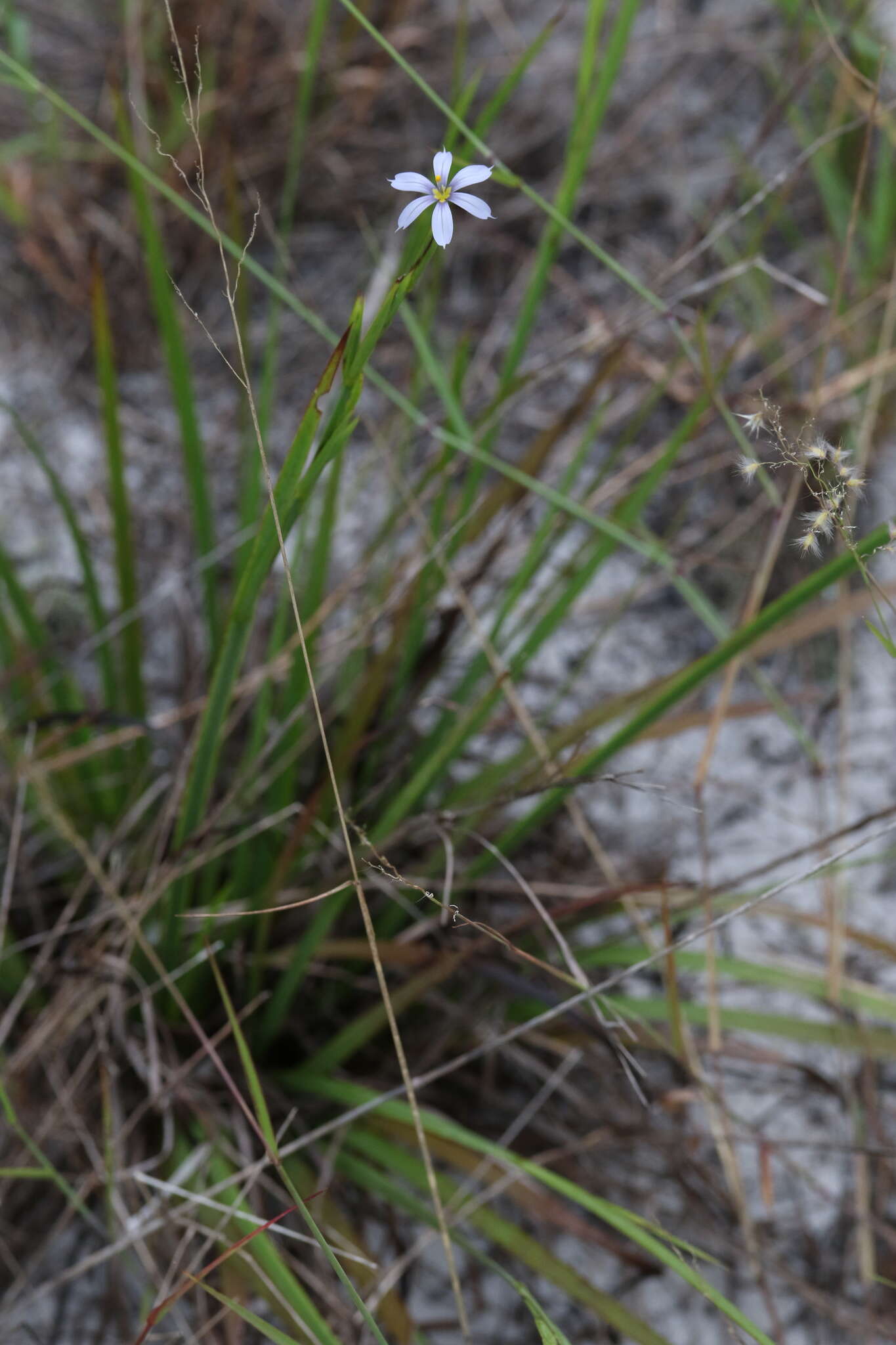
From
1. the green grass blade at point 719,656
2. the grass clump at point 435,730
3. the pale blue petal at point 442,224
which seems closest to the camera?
the pale blue petal at point 442,224

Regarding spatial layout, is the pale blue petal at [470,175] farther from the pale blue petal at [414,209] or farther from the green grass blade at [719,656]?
the green grass blade at [719,656]

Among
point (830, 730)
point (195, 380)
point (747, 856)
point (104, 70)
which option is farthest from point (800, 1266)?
point (104, 70)

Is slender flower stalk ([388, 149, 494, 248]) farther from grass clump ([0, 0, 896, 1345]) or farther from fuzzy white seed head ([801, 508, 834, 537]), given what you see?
fuzzy white seed head ([801, 508, 834, 537])

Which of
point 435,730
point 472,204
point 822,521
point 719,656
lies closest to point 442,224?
point 472,204

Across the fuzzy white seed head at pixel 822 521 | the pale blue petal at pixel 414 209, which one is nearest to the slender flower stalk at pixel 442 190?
the pale blue petal at pixel 414 209

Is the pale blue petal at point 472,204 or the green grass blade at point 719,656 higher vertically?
the pale blue petal at point 472,204

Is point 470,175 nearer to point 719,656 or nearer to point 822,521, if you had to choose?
point 822,521
